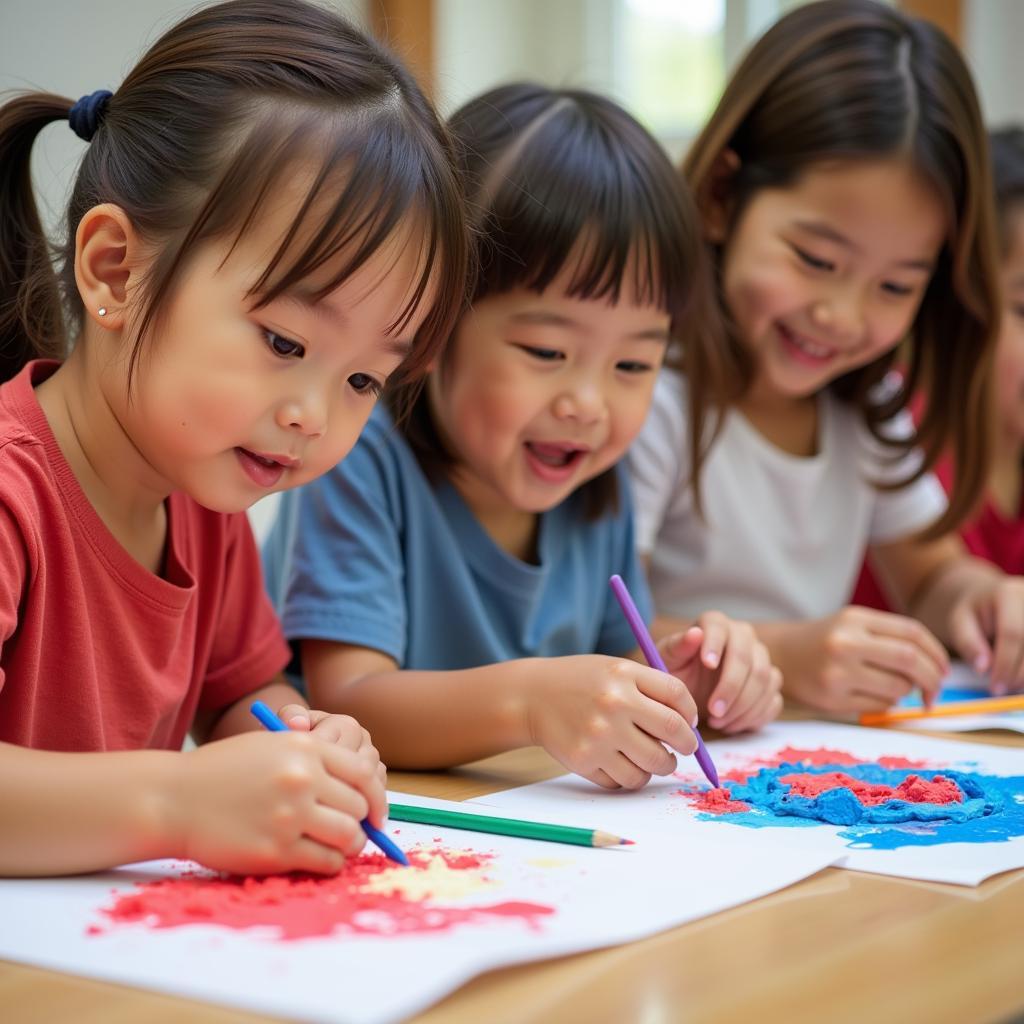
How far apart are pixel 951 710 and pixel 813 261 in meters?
0.46

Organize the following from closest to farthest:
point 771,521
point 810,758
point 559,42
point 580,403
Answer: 1. point 810,758
2. point 580,403
3. point 771,521
4. point 559,42

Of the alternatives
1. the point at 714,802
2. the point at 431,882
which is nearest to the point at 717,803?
the point at 714,802

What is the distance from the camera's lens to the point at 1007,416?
1812 millimetres

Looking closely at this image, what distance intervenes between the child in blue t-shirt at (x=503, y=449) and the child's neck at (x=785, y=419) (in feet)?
1.31

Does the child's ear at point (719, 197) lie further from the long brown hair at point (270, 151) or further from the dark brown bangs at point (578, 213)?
the long brown hair at point (270, 151)

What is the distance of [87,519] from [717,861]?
39 cm

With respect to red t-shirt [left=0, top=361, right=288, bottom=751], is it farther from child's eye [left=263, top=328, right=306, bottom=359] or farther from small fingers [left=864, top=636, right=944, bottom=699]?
small fingers [left=864, top=636, right=944, bottom=699]

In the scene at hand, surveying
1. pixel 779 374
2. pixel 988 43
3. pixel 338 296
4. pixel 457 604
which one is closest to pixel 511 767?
pixel 457 604

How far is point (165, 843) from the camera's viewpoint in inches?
23.3

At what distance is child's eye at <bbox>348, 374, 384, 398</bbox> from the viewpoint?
2.56 ft

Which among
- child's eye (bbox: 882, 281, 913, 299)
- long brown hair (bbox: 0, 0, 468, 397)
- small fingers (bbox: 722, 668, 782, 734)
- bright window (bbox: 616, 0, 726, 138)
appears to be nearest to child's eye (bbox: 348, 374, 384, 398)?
long brown hair (bbox: 0, 0, 468, 397)

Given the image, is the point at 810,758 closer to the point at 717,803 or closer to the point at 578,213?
the point at 717,803

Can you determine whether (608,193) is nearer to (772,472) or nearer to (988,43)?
(772,472)

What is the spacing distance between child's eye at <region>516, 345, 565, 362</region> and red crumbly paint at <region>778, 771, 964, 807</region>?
36 centimetres
